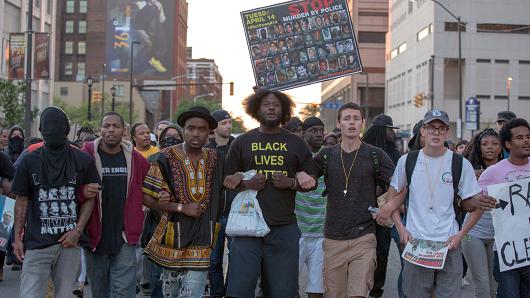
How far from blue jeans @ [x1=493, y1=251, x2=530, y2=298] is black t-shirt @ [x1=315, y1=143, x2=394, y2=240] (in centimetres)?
121

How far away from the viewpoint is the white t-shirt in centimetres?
671

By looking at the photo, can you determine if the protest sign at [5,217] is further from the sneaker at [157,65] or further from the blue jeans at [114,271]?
the sneaker at [157,65]

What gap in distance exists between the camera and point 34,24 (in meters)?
57.1

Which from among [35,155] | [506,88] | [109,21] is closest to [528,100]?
[506,88]

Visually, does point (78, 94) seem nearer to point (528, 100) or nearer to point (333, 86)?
point (333, 86)

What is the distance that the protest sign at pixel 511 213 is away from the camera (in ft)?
23.8

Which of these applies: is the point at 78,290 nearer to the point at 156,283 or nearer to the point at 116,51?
the point at 156,283

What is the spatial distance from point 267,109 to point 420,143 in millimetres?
3249

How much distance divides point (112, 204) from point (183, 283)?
3.38 feet

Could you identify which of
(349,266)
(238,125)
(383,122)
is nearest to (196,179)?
(349,266)

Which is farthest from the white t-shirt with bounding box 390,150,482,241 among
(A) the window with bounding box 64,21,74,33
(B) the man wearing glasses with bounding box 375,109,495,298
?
(A) the window with bounding box 64,21,74,33

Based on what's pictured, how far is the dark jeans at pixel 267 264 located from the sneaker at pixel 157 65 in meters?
109

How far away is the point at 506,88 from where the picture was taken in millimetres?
71125

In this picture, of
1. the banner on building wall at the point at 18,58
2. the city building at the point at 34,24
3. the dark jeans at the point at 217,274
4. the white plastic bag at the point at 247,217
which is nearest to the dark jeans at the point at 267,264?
the white plastic bag at the point at 247,217
